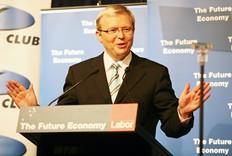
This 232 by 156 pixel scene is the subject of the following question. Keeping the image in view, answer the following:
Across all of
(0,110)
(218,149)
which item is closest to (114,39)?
(218,149)

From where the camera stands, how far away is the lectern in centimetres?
211

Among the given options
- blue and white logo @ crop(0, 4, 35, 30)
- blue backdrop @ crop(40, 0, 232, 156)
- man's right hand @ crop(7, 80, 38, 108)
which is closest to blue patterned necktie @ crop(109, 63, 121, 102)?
man's right hand @ crop(7, 80, 38, 108)

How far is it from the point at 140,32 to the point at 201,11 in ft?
1.65

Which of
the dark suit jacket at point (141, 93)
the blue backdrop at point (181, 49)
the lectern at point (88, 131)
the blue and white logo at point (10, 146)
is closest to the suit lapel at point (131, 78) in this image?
the dark suit jacket at point (141, 93)

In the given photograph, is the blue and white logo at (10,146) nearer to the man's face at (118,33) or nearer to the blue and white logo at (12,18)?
the blue and white logo at (12,18)

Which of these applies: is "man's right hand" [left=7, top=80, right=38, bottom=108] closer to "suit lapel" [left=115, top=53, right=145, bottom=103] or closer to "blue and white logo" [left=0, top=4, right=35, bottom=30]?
"suit lapel" [left=115, top=53, right=145, bottom=103]

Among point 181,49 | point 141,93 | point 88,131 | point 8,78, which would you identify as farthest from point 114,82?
point 8,78

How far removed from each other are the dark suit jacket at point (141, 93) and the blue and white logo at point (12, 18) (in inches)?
60.5

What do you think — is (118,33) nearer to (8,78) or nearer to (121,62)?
(121,62)

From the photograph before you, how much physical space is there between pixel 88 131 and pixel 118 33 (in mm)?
993

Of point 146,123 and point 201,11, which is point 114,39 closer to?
point 146,123

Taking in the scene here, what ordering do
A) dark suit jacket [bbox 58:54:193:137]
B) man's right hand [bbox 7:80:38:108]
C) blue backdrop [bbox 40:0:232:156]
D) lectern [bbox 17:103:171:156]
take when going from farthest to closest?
blue backdrop [bbox 40:0:232:156], dark suit jacket [bbox 58:54:193:137], man's right hand [bbox 7:80:38:108], lectern [bbox 17:103:171:156]

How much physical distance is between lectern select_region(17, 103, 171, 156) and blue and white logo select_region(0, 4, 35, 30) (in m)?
2.25

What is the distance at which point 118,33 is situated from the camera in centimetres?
297
